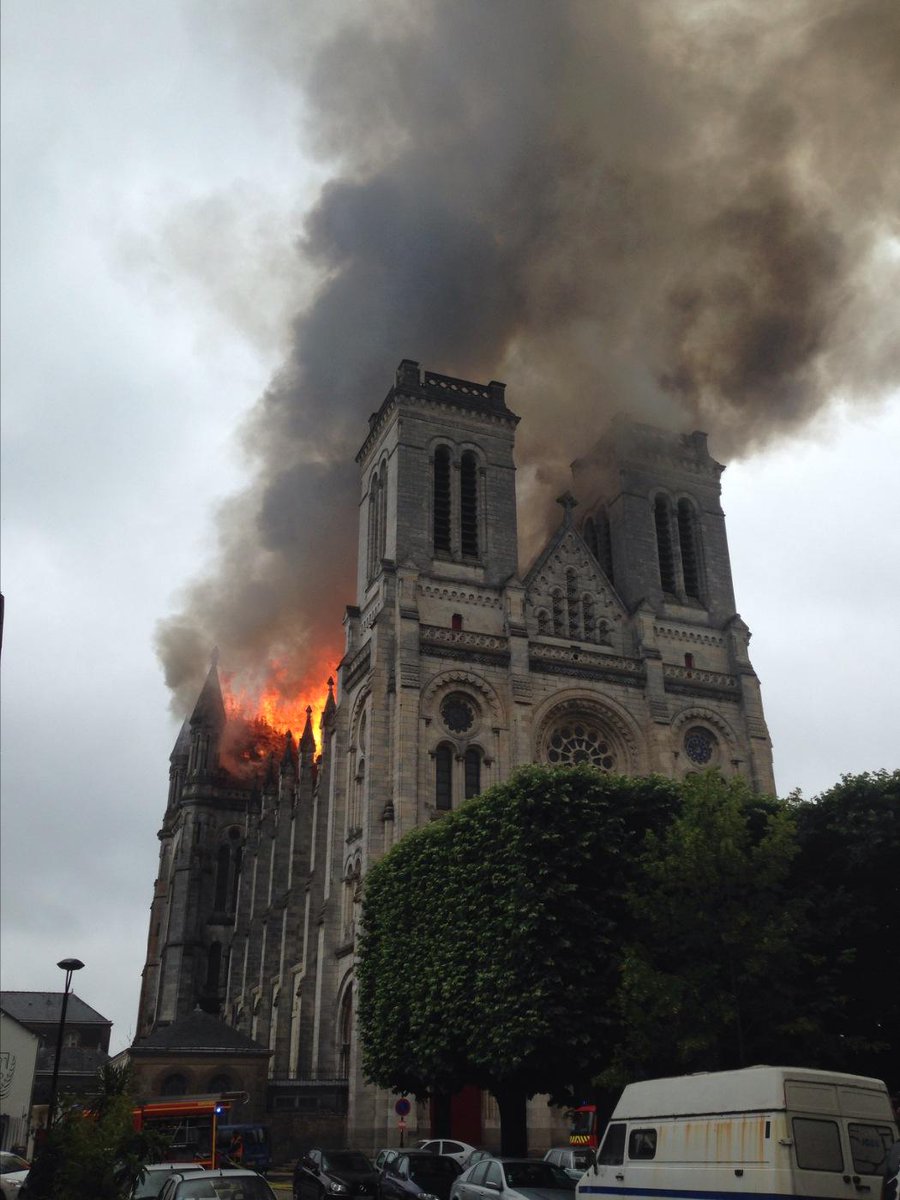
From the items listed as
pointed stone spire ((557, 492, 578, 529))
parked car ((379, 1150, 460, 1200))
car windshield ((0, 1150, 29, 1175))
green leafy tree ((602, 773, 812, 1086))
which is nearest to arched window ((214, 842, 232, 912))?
pointed stone spire ((557, 492, 578, 529))

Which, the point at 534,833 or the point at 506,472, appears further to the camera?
the point at 506,472

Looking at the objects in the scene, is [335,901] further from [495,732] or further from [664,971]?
[664,971]

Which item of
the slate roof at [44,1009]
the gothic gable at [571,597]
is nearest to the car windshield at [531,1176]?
the gothic gable at [571,597]

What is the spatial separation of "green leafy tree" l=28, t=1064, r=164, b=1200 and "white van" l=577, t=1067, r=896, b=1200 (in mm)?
7743

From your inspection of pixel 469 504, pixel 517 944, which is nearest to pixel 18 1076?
pixel 517 944

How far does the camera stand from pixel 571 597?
52250 mm

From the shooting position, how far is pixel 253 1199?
600 inches

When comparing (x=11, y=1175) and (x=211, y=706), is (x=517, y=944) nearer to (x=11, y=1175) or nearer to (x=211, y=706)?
(x=11, y=1175)

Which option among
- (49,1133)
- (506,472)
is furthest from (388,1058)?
(506,472)

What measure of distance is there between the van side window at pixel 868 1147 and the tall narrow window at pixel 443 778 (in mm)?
30923

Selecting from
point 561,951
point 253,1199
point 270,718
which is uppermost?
point 270,718

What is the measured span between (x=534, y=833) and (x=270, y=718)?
5914 cm

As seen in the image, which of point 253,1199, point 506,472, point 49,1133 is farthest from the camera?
point 506,472

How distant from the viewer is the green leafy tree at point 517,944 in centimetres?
2530
